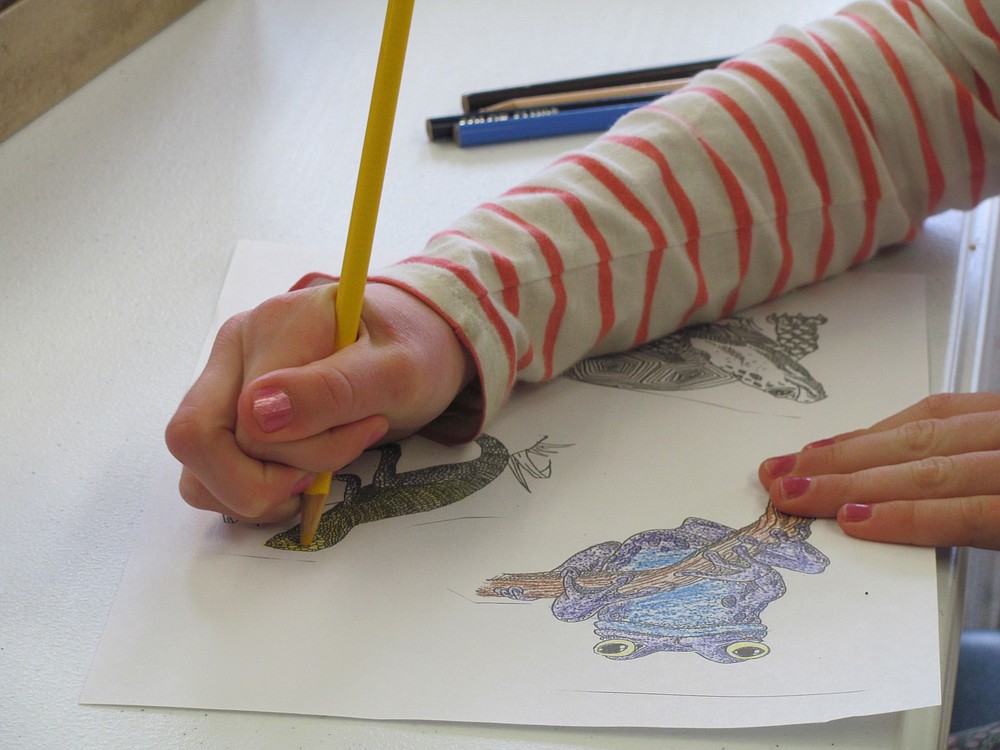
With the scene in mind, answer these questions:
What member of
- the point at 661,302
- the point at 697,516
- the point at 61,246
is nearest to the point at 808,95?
the point at 661,302

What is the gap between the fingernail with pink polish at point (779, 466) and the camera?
42 centimetres

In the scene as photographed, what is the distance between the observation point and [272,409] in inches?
14.6

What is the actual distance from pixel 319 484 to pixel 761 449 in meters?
0.19

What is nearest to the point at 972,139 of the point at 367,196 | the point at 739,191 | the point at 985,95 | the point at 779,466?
the point at 985,95

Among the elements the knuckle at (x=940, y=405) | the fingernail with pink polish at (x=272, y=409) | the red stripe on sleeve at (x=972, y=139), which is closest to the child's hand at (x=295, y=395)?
the fingernail with pink polish at (x=272, y=409)

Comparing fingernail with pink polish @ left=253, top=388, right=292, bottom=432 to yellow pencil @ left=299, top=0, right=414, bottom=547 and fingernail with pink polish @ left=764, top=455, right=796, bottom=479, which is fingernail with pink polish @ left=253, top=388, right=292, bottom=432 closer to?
yellow pencil @ left=299, top=0, right=414, bottom=547

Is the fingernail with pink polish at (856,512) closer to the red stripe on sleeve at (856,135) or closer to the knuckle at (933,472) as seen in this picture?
the knuckle at (933,472)

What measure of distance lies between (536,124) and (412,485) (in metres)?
0.29

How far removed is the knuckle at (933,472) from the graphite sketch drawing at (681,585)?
0.16 ft

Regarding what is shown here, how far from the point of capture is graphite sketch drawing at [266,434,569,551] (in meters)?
0.41

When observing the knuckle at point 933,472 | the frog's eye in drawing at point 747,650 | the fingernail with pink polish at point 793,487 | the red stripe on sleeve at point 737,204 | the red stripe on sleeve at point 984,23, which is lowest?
the frog's eye in drawing at point 747,650

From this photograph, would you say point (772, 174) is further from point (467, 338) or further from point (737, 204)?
point (467, 338)

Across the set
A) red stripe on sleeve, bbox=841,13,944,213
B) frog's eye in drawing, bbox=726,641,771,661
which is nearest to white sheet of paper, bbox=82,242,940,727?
frog's eye in drawing, bbox=726,641,771,661

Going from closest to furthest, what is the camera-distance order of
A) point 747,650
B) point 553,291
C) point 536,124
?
point 747,650
point 553,291
point 536,124
